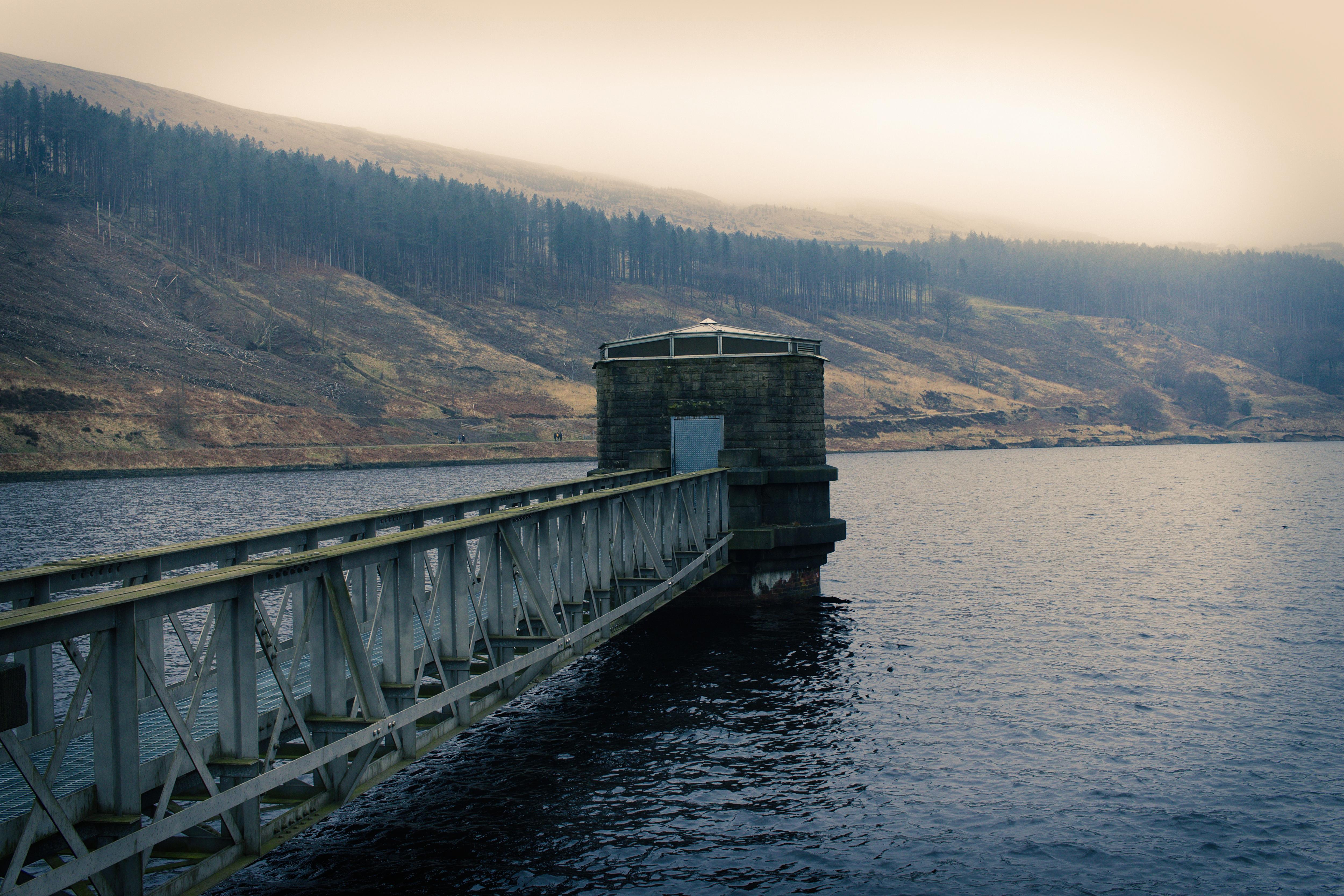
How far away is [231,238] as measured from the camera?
468 feet

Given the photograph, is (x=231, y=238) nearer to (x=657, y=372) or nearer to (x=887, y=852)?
(x=657, y=372)

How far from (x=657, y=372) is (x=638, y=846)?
18.8m

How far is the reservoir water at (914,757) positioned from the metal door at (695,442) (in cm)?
452

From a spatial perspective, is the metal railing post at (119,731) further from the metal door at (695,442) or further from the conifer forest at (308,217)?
the conifer forest at (308,217)

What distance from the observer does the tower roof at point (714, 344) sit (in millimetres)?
29094

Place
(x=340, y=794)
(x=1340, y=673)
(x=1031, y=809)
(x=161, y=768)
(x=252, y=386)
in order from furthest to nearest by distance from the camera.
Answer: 1. (x=252, y=386)
2. (x=1340, y=673)
3. (x=1031, y=809)
4. (x=340, y=794)
5. (x=161, y=768)

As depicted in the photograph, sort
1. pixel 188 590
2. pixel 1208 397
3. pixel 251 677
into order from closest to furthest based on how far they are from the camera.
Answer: pixel 188 590 → pixel 251 677 → pixel 1208 397

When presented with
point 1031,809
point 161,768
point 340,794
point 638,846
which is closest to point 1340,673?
point 1031,809

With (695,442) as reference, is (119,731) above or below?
above

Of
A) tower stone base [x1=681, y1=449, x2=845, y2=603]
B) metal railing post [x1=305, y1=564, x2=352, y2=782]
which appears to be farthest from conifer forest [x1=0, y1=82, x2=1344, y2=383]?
metal railing post [x1=305, y1=564, x2=352, y2=782]

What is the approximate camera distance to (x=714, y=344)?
2927cm

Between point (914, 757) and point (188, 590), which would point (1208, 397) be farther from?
point (188, 590)

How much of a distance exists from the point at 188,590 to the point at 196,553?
4.40 metres

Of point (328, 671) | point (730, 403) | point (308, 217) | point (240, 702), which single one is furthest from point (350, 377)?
point (240, 702)
